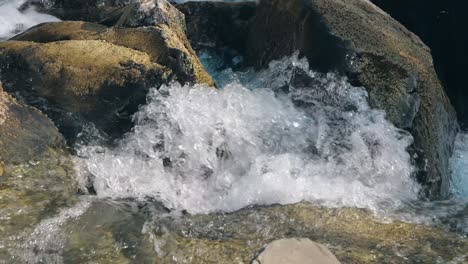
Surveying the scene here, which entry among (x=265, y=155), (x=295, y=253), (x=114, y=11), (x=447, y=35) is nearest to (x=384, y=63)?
(x=265, y=155)

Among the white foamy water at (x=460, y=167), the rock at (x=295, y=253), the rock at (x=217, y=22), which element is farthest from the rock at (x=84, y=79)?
the white foamy water at (x=460, y=167)

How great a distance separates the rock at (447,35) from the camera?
266 inches

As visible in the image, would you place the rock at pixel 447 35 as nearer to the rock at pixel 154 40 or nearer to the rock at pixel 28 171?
the rock at pixel 154 40

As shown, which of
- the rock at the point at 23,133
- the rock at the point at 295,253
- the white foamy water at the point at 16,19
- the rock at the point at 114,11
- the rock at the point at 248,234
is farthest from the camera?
the white foamy water at the point at 16,19

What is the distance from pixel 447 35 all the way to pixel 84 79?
454 cm

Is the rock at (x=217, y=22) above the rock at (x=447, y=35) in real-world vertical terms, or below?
below

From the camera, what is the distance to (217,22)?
22.6 feet

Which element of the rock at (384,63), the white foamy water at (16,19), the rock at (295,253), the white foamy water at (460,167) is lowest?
the white foamy water at (16,19)

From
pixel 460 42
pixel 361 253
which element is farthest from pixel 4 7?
pixel 361 253

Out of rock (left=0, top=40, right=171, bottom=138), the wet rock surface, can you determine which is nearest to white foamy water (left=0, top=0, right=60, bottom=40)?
the wet rock surface

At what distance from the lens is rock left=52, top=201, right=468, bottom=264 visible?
3189 millimetres

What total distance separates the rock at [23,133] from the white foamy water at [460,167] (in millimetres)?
3601

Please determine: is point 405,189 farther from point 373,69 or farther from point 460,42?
point 460,42

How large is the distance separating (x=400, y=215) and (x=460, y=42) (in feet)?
12.5
